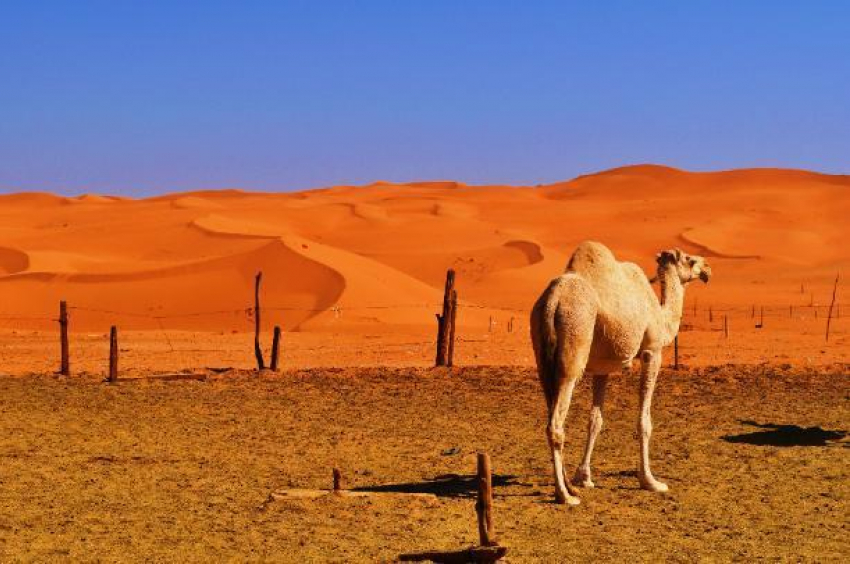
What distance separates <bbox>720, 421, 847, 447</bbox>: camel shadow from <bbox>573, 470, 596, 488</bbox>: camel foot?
3.37 m

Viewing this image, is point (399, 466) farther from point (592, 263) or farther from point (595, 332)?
point (592, 263)

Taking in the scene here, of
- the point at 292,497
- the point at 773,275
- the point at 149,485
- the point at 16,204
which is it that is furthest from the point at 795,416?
the point at 16,204

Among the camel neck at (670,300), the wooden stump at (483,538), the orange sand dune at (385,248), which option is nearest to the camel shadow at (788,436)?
the camel neck at (670,300)

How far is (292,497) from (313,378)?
937 cm

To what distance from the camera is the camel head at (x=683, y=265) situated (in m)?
13.1

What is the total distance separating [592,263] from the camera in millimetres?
11844

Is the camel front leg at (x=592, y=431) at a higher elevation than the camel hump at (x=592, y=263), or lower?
lower

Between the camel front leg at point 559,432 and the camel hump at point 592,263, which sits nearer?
the camel front leg at point 559,432

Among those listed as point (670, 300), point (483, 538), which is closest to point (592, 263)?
point (670, 300)

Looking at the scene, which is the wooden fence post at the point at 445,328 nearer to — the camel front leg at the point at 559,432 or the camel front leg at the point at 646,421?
the camel front leg at the point at 646,421

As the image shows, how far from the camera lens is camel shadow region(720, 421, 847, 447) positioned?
14.2m

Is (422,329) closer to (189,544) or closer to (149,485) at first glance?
(149,485)

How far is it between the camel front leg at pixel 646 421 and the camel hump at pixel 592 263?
120 centimetres

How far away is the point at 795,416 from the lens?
16.2 metres
